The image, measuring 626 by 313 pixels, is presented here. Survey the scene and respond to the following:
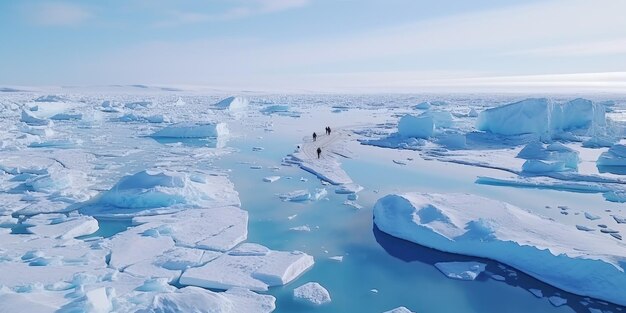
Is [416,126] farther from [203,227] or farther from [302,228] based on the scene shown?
[203,227]

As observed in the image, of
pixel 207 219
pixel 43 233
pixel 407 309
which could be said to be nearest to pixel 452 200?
pixel 407 309

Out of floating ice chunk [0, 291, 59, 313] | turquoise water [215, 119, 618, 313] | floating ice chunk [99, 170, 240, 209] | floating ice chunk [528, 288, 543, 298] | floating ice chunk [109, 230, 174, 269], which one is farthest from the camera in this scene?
floating ice chunk [99, 170, 240, 209]

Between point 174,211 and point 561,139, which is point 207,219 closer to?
point 174,211

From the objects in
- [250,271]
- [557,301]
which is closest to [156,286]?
[250,271]

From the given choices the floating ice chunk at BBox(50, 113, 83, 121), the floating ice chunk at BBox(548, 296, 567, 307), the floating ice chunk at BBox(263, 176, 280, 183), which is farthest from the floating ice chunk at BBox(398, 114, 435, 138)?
the floating ice chunk at BBox(50, 113, 83, 121)

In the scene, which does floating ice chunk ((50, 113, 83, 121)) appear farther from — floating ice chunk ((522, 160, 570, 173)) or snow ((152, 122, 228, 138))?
Result: floating ice chunk ((522, 160, 570, 173))

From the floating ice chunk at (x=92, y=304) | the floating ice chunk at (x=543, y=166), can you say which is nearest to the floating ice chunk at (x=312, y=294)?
the floating ice chunk at (x=92, y=304)
